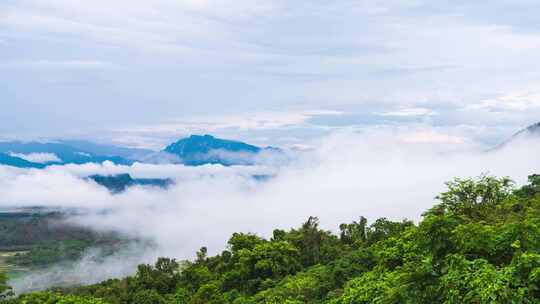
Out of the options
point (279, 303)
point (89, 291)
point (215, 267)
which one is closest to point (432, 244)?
point (279, 303)

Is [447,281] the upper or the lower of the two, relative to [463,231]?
lower

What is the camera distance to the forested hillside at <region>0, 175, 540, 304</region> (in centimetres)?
2092

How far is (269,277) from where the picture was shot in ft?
232

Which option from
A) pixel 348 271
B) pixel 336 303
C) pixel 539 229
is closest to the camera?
pixel 539 229

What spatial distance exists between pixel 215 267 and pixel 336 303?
184ft

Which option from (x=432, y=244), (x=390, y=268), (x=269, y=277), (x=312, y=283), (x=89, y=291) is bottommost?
(x=89, y=291)

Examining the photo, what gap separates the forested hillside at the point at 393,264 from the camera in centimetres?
2092

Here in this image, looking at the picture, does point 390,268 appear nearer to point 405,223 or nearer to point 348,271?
point 348,271

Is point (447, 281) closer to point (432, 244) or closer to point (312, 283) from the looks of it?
point (432, 244)

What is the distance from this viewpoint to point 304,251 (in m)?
76.8

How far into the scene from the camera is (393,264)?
119 feet

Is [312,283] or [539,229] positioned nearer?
[539,229]

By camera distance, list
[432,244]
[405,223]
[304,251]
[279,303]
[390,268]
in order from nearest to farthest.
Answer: [432,244]
[390,268]
[279,303]
[405,223]
[304,251]

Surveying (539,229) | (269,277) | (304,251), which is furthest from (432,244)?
(304,251)
